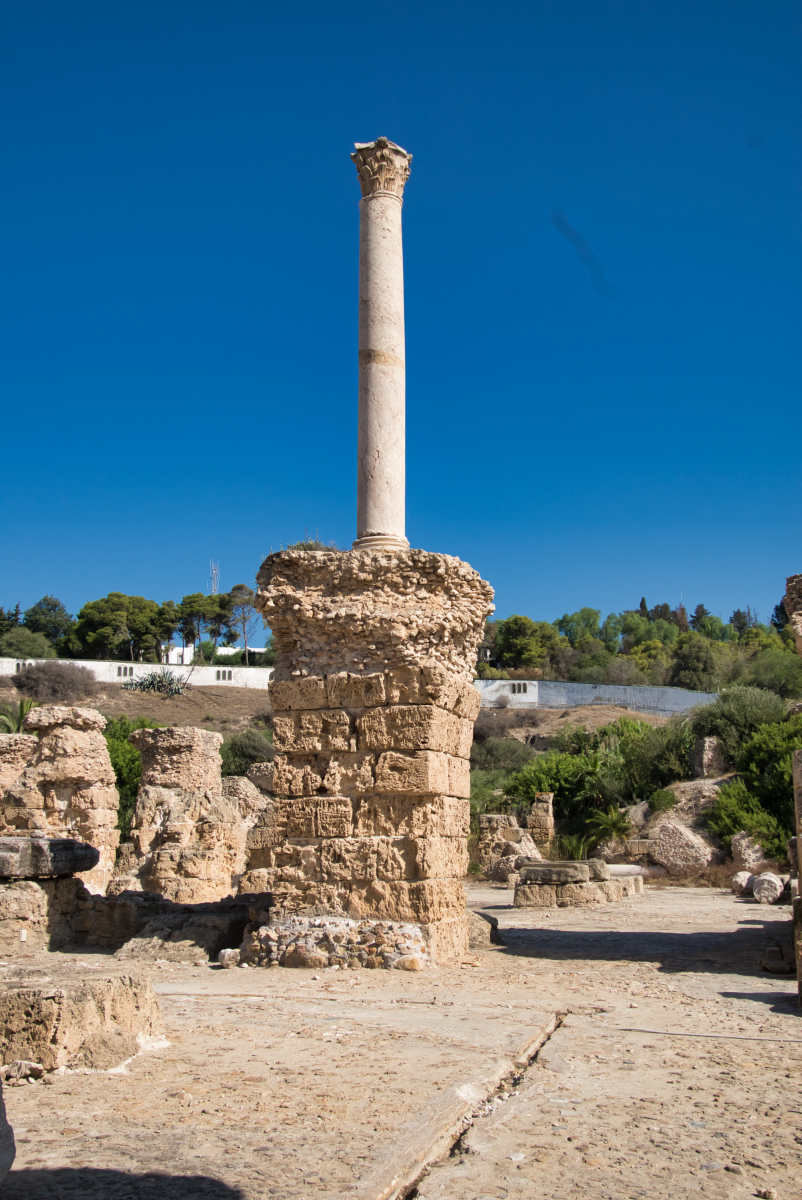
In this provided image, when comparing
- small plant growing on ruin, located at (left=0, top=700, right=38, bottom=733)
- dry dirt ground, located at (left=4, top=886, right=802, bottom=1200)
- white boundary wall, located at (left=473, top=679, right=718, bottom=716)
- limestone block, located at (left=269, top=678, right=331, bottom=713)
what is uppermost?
white boundary wall, located at (left=473, top=679, right=718, bottom=716)

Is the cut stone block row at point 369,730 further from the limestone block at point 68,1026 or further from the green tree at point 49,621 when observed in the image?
the green tree at point 49,621

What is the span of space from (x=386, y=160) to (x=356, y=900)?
7.19 m

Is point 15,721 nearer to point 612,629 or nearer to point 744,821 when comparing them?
point 744,821

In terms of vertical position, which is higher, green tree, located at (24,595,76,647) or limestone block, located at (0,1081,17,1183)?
green tree, located at (24,595,76,647)

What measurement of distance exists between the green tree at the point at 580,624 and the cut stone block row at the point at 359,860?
68643 mm

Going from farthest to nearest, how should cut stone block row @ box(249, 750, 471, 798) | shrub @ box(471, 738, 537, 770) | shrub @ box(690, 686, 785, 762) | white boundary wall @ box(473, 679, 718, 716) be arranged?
white boundary wall @ box(473, 679, 718, 716)
shrub @ box(471, 738, 537, 770)
shrub @ box(690, 686, 785, 762)
cut stone block row @ box(249, 750, 471, 798)

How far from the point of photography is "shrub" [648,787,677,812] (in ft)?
63.9

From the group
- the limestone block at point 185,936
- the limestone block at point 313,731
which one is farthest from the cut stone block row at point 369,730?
the limestone block at point 185,936

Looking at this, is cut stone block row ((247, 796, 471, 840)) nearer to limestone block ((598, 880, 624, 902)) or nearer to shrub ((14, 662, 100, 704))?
limestone block ((598, 880, 624, 902))

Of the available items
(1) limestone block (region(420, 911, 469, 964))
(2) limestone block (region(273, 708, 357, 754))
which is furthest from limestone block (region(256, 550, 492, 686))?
(1) limestone block (region(420, 911, 469, 964))

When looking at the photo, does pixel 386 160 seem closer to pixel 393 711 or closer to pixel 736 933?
pixel 393 711

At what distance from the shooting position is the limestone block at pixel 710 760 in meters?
20.8

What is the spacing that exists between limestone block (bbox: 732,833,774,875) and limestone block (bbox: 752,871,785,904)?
330 centimetres

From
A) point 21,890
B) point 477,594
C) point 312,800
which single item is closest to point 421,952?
point 312,800
